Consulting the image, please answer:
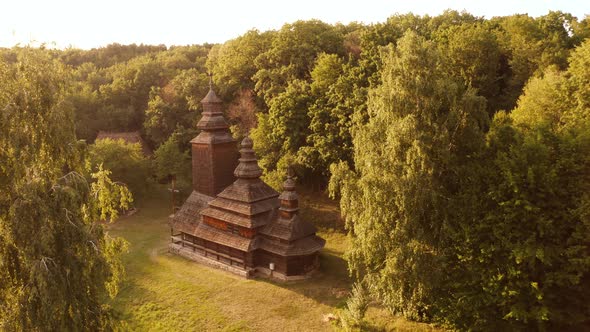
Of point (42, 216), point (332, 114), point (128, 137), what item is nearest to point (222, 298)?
point (42, 216)

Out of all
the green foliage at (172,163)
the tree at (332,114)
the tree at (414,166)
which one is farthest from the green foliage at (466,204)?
the green foliage at (172,163)

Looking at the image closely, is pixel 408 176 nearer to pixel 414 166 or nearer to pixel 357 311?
pixel 414 166

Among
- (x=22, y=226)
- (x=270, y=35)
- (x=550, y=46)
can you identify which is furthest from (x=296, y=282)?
(x=270, y=35)

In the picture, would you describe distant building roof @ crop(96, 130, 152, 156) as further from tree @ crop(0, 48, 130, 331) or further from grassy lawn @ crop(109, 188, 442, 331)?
tree @ crop(0, 48, 130, 331)

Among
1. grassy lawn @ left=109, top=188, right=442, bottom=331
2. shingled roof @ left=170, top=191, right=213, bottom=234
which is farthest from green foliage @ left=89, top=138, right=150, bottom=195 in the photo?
shingled roof @ left=170, top=191, right=213, bottom=234

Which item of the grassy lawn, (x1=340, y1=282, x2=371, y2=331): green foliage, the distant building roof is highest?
the distant building roof

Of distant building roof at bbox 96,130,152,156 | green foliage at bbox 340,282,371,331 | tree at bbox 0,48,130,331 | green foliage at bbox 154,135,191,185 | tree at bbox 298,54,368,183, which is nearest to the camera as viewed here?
tree at bbox 0,48,130,331

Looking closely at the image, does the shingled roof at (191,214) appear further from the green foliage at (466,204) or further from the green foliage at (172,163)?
the green foliage at (466,204)
